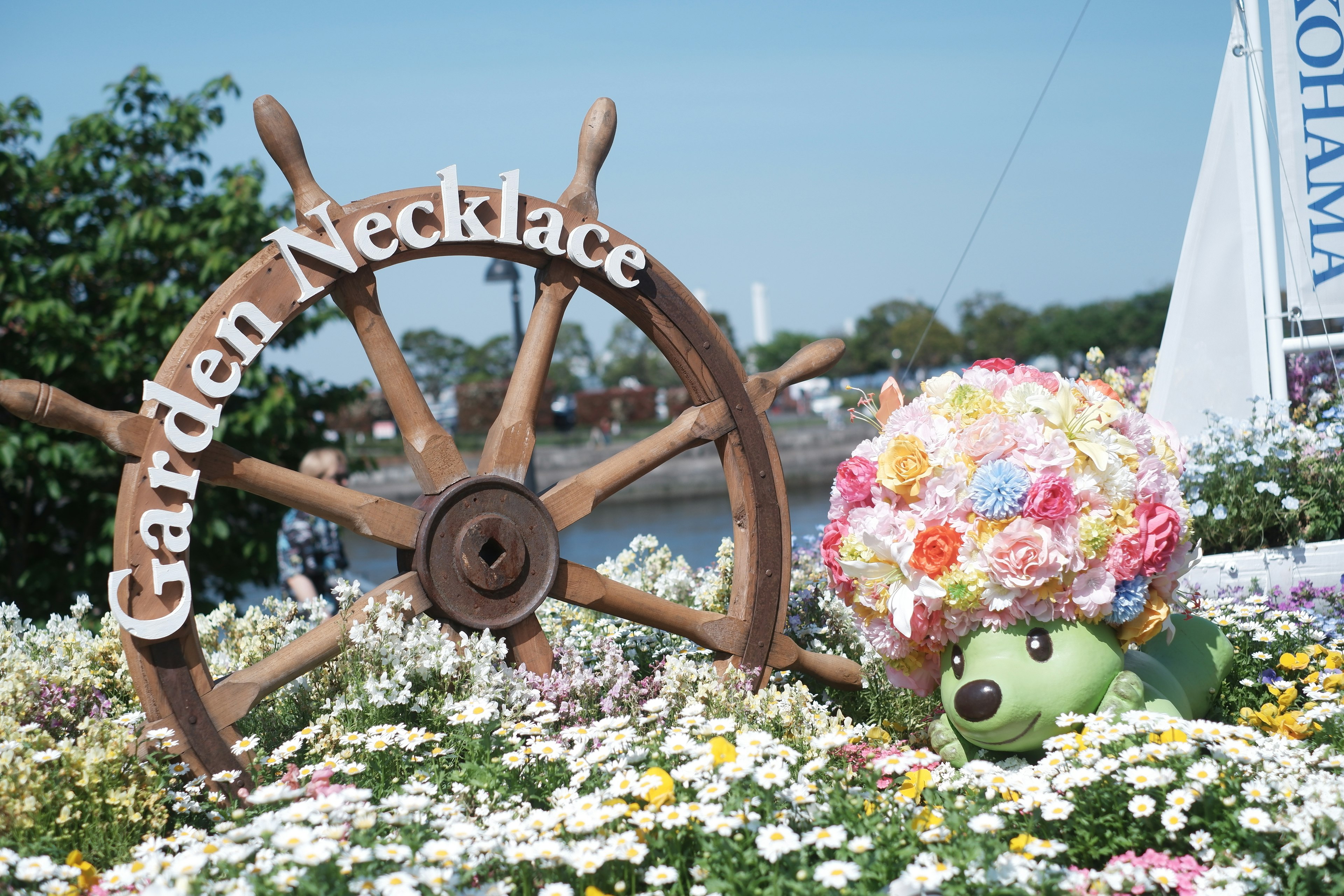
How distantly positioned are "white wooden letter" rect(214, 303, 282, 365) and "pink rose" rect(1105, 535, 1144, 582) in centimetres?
195

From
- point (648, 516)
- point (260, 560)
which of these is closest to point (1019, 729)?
point (260, 560)

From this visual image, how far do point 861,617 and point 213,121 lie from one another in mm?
4524

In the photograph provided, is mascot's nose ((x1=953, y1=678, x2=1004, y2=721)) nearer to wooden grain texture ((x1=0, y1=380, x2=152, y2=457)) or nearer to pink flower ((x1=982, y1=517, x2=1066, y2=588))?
pink flower ((x1=982, y1=517, x2=1066, y2=588))

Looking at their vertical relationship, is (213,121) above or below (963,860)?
above

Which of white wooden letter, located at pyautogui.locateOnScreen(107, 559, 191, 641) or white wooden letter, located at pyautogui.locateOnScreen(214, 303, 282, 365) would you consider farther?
white wooden letter, located at pyautogui.locateOnScreen(214, 303, 282, 365)

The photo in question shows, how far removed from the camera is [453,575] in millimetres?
2691

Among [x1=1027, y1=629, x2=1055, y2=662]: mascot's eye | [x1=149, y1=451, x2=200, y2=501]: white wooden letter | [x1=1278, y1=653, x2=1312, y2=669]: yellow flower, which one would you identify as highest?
[x1=149, y1=451, x2=200, y2=501]: white wooden letter

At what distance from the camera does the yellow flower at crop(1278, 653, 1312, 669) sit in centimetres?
291

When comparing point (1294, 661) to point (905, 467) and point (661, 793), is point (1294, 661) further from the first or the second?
point (661, 793)

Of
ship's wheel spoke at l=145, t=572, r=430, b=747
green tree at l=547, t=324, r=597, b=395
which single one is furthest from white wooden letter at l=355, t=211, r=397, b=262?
green tree at l=547, t=324, r=597, b=395

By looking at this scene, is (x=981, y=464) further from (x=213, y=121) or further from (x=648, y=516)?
(x=648, y=516)

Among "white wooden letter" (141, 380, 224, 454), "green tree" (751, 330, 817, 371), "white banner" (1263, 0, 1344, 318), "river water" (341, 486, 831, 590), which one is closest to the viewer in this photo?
"white wooden letter" (141, 380, 224, 454)

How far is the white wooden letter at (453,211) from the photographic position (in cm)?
271

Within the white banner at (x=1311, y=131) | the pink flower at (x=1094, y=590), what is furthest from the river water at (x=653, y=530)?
the pink flower at (x=1094, y=590)
